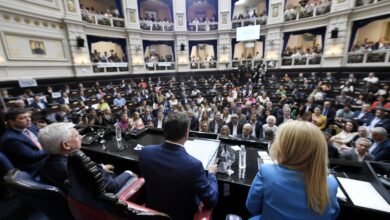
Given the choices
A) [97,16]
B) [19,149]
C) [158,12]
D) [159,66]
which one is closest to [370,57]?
[159,66]

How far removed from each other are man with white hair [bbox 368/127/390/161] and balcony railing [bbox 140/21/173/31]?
13.7 m

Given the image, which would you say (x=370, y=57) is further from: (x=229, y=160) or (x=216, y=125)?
(x=229, y=160)

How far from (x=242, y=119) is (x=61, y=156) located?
15.8 ft

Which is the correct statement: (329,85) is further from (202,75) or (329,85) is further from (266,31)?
(202,75)

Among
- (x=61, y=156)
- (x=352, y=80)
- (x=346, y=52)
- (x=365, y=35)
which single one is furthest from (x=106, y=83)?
(x=365, y=35)

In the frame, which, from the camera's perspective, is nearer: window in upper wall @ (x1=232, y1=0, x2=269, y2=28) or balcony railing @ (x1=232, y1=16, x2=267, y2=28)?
balcony railing @ (x1=232, y1=16, x2=267, y2=28)

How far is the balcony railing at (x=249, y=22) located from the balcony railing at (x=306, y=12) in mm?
1610

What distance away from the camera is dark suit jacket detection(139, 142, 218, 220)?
1171 mm

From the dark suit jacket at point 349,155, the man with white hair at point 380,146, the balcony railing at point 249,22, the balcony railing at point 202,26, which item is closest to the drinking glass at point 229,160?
the dark suit jacket at point 349,155

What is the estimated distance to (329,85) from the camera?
9211 millimetres

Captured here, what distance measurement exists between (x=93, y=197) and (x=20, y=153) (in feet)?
5.38

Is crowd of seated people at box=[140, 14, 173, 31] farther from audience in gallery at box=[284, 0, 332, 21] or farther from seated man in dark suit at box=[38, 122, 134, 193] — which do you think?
seated man in dark suit at box=[38, 122, 134, 193]

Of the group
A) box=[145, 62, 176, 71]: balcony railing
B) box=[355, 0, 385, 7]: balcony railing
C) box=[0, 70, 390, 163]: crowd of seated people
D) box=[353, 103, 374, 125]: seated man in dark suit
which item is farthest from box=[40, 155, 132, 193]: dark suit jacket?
box=[355, 0, 385, 7]: balcony railing

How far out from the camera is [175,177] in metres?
1.17
